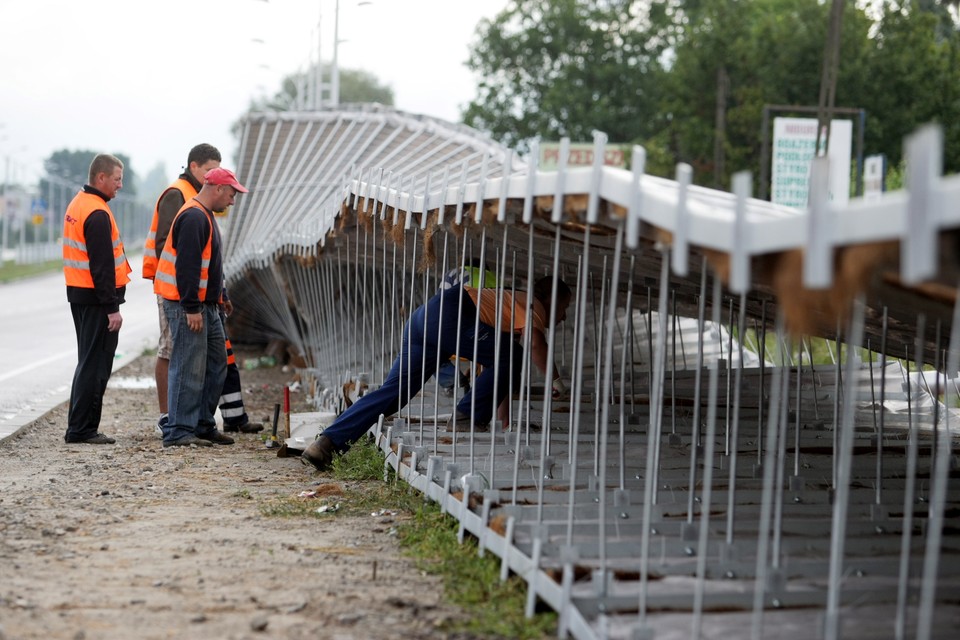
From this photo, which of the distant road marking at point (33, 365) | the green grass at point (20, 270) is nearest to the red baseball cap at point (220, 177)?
the distant road marking at point (33, 365)

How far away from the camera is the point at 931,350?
29.3 ft

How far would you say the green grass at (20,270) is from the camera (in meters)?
52.1

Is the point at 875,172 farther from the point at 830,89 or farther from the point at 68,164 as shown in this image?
the point at 68,164

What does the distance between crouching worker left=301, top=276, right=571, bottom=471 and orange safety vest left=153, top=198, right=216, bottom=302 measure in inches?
73.6

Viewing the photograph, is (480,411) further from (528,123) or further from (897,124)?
(528,123)

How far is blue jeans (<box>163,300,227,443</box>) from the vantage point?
974 centimetres

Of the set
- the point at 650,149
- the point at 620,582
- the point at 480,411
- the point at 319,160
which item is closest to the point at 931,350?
the point at 480,411

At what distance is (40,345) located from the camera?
2211cm

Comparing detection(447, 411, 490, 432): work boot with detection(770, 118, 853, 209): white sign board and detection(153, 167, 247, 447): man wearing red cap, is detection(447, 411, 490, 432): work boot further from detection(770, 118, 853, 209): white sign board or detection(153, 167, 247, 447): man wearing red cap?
detection(770, 118, 853, 209): white sign board

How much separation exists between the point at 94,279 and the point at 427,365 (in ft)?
8.82

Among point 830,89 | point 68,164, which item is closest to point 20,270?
point 68,164

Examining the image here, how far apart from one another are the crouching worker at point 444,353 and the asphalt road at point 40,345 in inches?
126

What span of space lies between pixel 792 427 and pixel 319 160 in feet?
47.5

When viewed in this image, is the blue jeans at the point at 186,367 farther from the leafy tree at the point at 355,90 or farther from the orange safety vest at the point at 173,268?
the leafy tree at the point at 355,90
